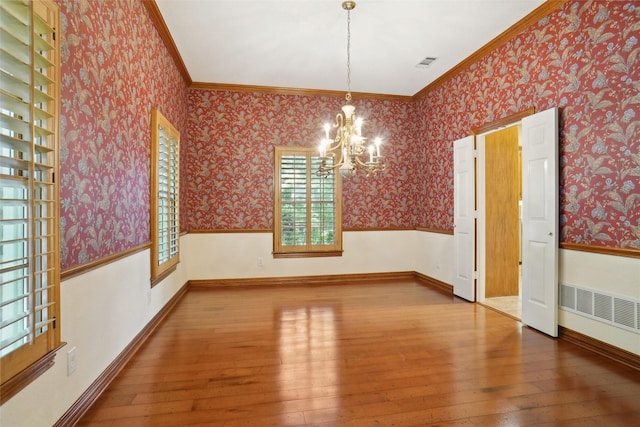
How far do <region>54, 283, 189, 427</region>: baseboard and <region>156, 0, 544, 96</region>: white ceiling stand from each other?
304 cm

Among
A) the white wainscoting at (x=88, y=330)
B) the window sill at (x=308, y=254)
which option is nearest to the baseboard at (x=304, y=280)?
the window sill at (x=308, y=254)

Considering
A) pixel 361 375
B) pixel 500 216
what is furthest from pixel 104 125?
pixel 500 216

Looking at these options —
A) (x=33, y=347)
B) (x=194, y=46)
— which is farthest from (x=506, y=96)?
(x=33, y=347)

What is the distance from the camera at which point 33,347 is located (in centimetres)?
150

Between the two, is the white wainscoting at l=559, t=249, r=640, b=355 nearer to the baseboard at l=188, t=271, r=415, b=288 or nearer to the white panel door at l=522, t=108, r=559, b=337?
the white panel door at l=522, t=108, r=559, b=337

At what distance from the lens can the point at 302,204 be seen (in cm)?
539

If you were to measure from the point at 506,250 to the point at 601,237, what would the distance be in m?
1.83

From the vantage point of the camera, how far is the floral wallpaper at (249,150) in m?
5.16

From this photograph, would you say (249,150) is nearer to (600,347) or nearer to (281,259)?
(281,259)

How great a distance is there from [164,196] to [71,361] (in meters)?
2.05

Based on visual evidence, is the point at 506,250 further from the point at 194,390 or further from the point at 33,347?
the point at 33,347

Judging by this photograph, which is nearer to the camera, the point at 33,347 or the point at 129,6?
the point at 33,347

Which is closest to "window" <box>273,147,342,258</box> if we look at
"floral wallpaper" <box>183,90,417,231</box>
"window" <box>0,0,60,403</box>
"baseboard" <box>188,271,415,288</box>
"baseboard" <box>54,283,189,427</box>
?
"floral wallpaper" <box>183,90,417,231</box>

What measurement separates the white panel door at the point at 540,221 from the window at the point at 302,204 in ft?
9.04
